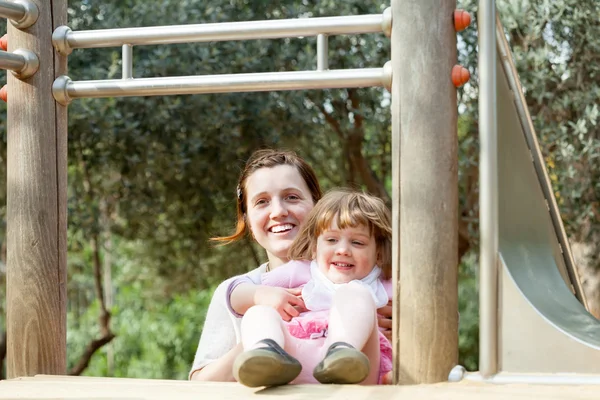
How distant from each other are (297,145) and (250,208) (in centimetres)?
319

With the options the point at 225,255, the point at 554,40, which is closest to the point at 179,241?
the point at 225,255

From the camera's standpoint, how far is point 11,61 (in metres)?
2.33

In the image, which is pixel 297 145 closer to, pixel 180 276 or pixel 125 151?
pixel 125 151

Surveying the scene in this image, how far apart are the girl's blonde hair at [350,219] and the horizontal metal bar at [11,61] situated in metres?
0.88

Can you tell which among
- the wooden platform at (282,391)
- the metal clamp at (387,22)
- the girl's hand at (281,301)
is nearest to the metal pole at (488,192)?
the wooden platform at (282,391)

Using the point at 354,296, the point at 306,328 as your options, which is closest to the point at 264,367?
the point at 354,296

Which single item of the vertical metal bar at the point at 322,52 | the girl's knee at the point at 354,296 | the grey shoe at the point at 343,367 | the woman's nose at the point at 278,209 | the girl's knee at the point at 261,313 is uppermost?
the vertical metal bar at the point at 322,52

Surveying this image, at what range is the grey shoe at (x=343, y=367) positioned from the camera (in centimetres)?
187

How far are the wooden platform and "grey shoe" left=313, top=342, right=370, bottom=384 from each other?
0.02 meters

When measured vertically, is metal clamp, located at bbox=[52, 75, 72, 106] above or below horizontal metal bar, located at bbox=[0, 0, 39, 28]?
below

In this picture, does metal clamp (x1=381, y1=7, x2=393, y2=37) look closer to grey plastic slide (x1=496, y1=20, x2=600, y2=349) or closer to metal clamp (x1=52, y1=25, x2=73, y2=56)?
grey plastic slide (x1=496, y1=20, x2=600, y2=349)

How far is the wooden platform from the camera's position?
176 centimetres

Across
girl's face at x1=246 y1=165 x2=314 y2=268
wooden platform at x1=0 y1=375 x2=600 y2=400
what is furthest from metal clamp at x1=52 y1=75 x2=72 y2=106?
wooden platform at x1=0 y1=375 x2=600 y2=400

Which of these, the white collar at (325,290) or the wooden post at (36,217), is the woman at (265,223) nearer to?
the white collar at (325,290)
